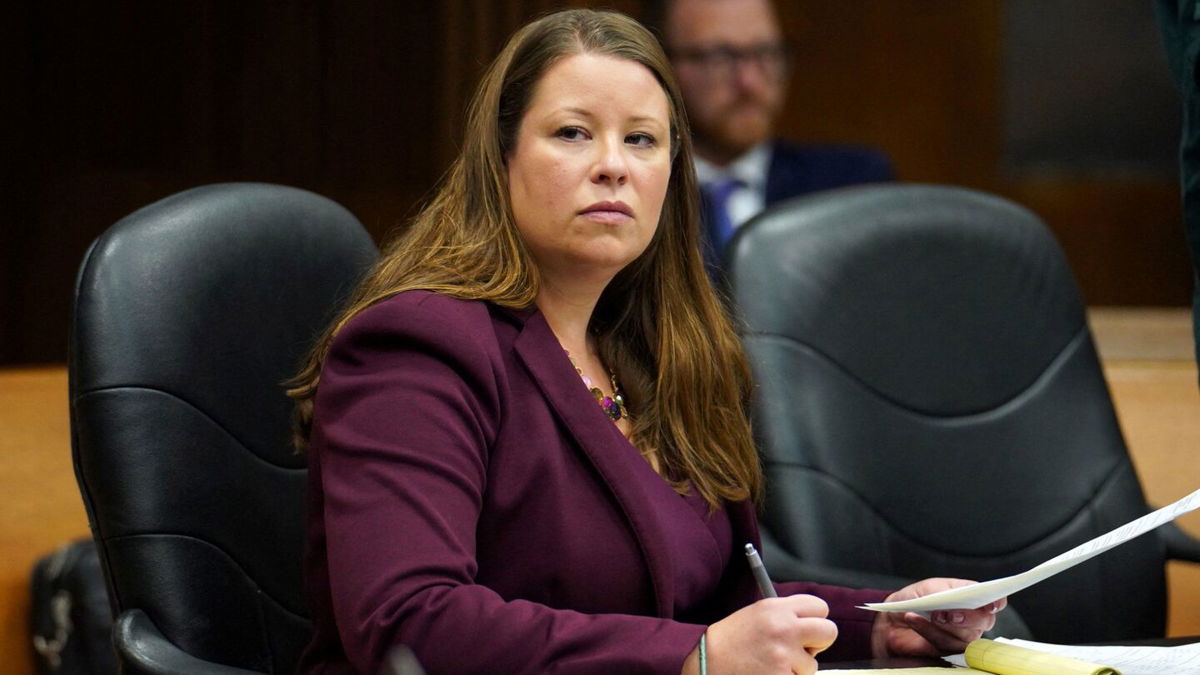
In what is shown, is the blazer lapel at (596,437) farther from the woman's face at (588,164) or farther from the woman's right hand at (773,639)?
the woman's right hand at (773,639)

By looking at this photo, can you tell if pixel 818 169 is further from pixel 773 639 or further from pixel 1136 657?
pixel 773 639

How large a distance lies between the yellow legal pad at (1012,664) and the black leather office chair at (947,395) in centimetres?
74

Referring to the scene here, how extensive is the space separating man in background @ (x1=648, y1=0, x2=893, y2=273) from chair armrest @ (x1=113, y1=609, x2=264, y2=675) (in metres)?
1.89

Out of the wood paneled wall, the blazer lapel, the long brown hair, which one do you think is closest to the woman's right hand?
the blazer lapel

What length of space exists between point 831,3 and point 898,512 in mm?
2390

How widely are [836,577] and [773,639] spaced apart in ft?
2.18

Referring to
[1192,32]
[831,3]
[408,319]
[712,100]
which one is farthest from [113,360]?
[831,3]

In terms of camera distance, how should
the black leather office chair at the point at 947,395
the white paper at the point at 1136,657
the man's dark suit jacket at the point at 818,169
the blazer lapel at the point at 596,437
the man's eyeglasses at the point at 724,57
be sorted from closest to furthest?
the white paper at the point at 1136,657 < the blazer lapel at the point at 596,437 < the black leather office chair at the point at 947,395 < the man's dark suit jacket at the point at 818,169 < the man's eyeglasses at the point at 724,57

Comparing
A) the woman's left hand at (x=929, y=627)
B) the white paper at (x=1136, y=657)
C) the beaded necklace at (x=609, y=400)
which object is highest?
the beaded necklace at (x=609, y=400)

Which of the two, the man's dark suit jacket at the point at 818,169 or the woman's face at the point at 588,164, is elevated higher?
the woman's face at the point at 588,164

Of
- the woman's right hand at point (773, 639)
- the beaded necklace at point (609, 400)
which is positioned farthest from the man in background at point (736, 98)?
the woman's right hand at point (773, 639)

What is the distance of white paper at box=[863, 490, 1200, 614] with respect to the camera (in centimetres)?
118

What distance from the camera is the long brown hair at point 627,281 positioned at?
1.44 metres

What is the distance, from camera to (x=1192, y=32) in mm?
1652
